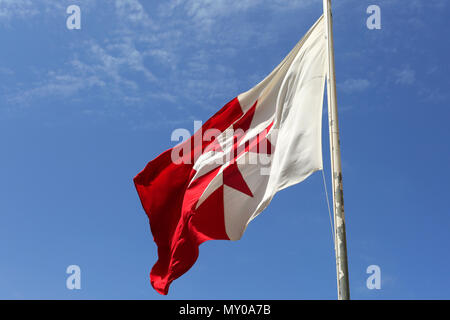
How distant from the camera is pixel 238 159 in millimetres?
14664

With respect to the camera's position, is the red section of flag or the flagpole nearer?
the flagpole

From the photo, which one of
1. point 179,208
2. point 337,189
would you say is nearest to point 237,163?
point 179,208

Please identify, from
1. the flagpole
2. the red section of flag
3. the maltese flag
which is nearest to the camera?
the flagpole

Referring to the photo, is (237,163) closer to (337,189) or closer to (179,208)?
(179,208)

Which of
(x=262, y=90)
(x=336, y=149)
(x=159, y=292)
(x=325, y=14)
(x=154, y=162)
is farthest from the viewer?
(x=154, y=162)

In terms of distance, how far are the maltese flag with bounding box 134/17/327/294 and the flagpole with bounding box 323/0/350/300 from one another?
34.5 inches

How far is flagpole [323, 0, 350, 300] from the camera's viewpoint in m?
10.7

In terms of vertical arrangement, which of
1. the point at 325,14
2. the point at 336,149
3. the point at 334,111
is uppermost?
the point at 325,14

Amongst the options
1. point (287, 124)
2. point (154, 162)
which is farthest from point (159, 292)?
point (287, 124)

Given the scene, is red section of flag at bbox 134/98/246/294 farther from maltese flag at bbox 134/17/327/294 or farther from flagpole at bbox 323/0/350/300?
flagpole at bbox 323/0/350/300

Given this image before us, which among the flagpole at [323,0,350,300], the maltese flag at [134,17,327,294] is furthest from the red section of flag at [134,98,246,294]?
the flagpole at [323,0,350,300]
